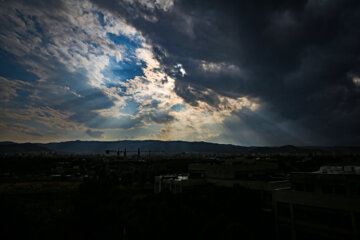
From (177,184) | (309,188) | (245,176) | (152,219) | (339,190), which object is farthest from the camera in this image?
(245,176)

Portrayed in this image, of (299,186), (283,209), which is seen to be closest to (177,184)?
(283,209)

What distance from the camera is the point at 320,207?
27031mm

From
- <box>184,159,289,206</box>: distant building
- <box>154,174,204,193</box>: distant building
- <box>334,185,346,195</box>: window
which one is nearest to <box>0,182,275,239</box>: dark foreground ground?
<box>184,159,289,206</box>: distant building

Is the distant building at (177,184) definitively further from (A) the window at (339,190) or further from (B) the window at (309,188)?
(A) the window at (339,190)

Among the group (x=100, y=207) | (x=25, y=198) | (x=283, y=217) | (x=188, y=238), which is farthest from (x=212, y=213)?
(x=25, y=198)

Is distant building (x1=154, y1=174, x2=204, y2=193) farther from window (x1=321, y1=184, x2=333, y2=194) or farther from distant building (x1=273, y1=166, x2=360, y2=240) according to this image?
window (x1=321, y1=184, x2=333, y2=194)

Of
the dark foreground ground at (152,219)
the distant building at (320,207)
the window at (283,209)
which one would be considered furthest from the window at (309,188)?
the dark foreground ground at (152,219)

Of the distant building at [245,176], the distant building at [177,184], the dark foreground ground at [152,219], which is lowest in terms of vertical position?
the dark foreground ground at [152,219]

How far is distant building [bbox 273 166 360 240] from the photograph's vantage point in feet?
82.0

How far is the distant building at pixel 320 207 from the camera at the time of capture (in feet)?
82.0

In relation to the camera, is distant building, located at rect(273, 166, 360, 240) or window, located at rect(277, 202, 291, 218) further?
window, located at rect(277, 202, 291, 218)

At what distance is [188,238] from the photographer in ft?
94.1

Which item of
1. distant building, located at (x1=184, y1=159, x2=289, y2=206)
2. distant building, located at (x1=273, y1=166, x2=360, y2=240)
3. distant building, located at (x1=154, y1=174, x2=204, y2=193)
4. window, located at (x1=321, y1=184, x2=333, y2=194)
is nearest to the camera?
distant building, located at (x1=273, y1=166, x2=360, y2=240)

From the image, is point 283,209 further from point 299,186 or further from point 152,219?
point 152,219
